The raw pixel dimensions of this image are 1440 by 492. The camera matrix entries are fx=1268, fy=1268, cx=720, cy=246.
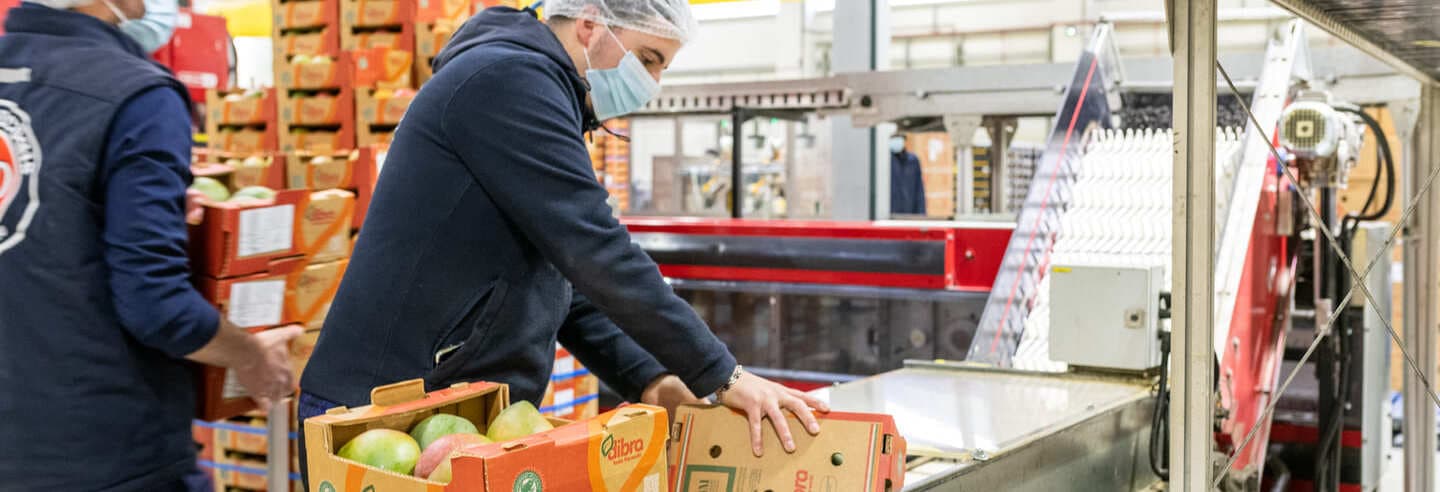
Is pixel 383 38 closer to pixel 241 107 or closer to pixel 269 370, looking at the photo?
pixel 241 107

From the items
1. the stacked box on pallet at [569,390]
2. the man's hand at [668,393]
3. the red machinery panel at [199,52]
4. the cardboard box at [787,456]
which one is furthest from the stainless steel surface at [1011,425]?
the red machinery panel at [199,52]

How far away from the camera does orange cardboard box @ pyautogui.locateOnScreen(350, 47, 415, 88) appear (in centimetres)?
594

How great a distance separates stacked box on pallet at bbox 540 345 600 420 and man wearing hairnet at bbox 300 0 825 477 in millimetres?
3616

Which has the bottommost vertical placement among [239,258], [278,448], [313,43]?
[278,448]

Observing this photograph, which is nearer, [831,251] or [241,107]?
[241,107]

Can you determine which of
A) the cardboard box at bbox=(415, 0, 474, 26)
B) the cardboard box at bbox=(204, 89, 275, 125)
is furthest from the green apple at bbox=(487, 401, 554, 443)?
the cardboard box at bbox=(204, 89, 275, 125)

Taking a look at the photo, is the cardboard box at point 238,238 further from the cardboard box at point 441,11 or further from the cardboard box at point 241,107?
the cardboard box at point 241,107

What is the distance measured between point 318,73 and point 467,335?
4307 millimetres

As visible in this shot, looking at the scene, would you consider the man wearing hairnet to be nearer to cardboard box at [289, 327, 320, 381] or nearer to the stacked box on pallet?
cardboard box at [289, 327, 320, 381]

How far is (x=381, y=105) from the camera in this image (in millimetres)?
5832

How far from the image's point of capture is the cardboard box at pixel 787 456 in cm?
212

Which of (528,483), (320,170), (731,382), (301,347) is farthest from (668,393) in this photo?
(320,170)

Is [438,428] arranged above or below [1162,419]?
above

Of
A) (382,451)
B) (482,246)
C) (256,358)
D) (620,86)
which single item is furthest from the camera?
(256,358)
